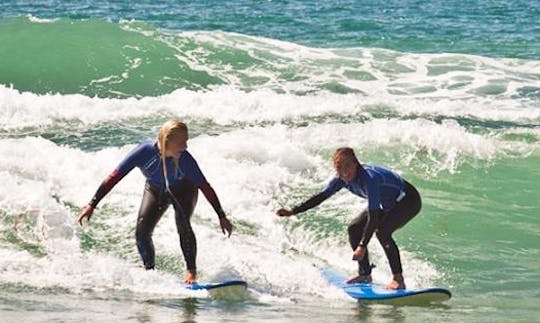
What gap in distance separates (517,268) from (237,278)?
2749mm

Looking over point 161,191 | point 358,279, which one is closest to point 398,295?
point 358,279

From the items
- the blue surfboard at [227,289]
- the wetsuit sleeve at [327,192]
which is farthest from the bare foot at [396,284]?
the blue surfboard at [227,289]

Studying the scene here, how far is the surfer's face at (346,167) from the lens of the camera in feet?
27.3

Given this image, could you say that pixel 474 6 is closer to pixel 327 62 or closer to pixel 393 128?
pixel 327 62

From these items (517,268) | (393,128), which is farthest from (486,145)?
(517,268)

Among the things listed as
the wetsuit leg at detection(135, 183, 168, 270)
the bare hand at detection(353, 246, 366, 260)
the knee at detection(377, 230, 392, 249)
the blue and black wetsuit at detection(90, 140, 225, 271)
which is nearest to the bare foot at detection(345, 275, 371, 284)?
the knee at detection(377, 230, 392, 249)

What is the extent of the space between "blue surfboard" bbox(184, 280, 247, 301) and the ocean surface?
8cm

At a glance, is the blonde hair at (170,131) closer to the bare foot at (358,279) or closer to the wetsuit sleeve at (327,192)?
the wetsuit sleeve at (327,192)

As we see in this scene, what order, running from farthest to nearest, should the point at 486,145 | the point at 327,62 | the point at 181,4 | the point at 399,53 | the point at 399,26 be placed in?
the point at 181,4 → the point at 399,26 → the point at 399,53 → the point at 327,62 → the point at 486,145

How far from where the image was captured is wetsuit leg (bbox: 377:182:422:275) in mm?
8750

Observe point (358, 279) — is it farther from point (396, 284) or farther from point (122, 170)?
point (122, 170)

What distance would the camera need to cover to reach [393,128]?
48.4 feet

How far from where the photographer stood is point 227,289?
8.29 metres

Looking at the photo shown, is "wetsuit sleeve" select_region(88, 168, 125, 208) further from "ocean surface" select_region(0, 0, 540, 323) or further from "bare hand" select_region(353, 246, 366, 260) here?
"bare hand" select_region(353, 246, 366, 260)
